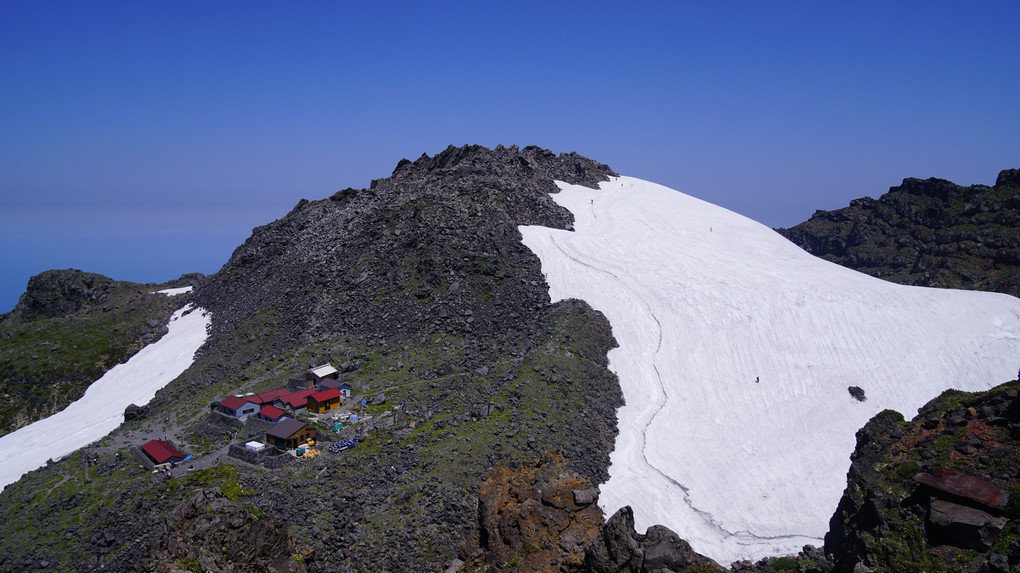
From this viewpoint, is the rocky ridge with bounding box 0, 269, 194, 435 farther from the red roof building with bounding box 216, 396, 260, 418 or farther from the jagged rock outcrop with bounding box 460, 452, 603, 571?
the jagged rock outcrop with bounding box 460, 452, 603, 571

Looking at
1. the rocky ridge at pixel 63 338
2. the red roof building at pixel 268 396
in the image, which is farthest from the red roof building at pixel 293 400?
the rocky ridge at pixel 63 338

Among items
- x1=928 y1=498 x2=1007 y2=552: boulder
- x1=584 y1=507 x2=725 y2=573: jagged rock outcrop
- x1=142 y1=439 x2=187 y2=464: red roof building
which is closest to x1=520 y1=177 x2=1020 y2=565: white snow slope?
x1=928 y1=498 x2=1007 y2=552: boulder

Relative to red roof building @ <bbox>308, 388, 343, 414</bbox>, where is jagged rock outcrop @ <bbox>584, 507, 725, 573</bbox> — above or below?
below

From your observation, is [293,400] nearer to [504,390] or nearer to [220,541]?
[504,390]

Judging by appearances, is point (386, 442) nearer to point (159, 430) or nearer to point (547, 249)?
point (159, 430)

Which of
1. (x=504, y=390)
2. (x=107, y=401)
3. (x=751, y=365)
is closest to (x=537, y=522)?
(x=504, y=390)

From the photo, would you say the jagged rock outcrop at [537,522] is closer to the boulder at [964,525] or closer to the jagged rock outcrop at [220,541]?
the jagged rock outcrop at [220,541]

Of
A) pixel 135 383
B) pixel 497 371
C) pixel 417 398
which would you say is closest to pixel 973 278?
pixel 497 371
